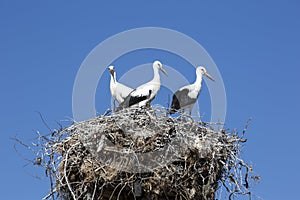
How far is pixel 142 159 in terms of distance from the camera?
28.6 feet

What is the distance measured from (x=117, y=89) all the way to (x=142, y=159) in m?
4.43

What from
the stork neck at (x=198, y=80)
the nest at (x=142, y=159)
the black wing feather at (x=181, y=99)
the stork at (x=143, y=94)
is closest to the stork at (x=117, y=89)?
the stork at (x=143, y=94)

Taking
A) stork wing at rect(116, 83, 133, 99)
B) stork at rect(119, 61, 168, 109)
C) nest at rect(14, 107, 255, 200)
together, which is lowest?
nest at rect(14, 107, 255, 200)

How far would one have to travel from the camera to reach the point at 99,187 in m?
8.66

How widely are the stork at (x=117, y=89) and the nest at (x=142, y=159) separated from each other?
11.2 feet

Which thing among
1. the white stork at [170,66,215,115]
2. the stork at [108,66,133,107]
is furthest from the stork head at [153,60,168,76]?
the stork at [108,66,133,107]

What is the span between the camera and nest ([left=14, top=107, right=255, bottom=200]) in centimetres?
864

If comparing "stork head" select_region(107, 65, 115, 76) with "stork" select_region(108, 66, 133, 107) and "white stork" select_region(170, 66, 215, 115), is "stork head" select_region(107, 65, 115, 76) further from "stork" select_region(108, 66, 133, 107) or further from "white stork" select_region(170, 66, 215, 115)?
"white stork" select_region(170, 66, 215, 115)

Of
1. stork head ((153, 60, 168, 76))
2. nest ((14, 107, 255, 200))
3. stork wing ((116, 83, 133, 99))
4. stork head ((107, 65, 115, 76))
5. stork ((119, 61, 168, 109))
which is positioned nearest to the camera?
nest ((14, 107, 255, 200))

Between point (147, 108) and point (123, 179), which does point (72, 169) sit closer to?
point (123, 179)

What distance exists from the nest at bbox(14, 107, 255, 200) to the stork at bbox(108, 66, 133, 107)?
3424 mm

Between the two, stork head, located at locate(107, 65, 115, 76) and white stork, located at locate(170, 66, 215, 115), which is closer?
white stork, located at locate(170, 66, 215, 115)

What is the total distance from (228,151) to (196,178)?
2.34 feet

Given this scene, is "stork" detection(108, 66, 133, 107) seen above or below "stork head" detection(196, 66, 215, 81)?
below
